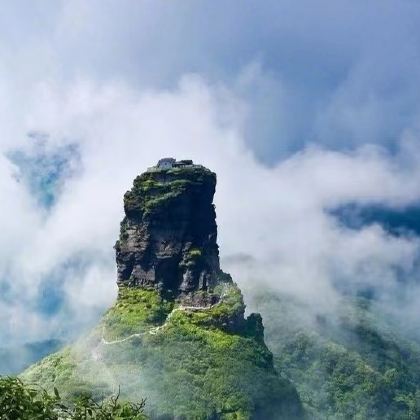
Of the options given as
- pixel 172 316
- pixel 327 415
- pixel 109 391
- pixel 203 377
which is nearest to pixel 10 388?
pixel 109 391

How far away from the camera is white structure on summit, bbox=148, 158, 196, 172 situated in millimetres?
155375

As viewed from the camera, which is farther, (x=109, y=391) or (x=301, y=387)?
(x=301, y=387)

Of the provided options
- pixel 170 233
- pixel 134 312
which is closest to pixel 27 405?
pixel 134 312

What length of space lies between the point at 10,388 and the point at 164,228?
121 m

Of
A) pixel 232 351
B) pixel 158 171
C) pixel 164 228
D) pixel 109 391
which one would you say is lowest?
pixel 109 391

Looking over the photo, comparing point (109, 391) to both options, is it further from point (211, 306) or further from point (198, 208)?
point (198, 208)

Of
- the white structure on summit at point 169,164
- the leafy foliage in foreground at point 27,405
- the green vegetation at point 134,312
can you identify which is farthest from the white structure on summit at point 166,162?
the leafy foliage in foreground at point 27,405

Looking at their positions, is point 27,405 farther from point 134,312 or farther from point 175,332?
point 134,312

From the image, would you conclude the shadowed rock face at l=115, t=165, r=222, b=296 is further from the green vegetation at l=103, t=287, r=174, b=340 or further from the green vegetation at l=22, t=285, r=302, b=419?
the green vegetation at l=22, t=285, r=302, b=419

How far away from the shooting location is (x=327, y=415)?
176 m

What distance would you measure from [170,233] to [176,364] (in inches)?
1111

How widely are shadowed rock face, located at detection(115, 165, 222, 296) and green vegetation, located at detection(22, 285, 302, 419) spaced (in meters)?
4.34

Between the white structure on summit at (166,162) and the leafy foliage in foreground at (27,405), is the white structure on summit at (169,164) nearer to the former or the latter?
the white structure on summit at (166,162)

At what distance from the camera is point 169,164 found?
158m
